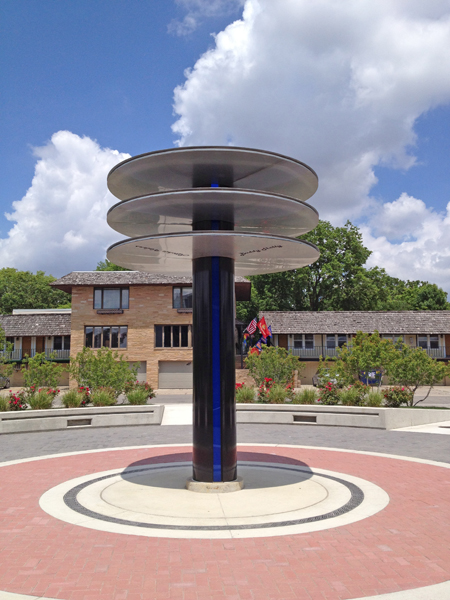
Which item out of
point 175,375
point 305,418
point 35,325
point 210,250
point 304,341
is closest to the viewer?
point 210,250

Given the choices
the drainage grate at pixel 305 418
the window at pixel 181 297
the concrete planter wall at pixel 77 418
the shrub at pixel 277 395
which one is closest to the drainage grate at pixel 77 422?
the concrete planter wall at pixel 77 418

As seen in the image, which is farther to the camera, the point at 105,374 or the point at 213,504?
the point at 105,374

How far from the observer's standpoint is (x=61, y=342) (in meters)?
47.2

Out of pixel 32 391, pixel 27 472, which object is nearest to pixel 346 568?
pixel 27 472

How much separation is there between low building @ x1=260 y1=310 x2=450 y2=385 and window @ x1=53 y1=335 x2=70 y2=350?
19.0 m

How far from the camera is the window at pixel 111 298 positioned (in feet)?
133

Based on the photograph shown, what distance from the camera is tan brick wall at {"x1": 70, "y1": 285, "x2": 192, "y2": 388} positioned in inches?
1561

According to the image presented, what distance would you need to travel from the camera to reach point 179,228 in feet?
34.6

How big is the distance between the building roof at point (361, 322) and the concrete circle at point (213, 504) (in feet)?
123

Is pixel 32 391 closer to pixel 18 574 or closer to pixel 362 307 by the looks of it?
pixel 18 574

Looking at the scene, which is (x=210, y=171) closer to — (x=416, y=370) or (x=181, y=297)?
(x=416, y=370)

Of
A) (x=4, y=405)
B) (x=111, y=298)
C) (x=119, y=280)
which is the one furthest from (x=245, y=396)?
(x=111, y=298)

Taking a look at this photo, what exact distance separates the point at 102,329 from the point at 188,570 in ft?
117

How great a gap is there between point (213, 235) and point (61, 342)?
4210 cm
